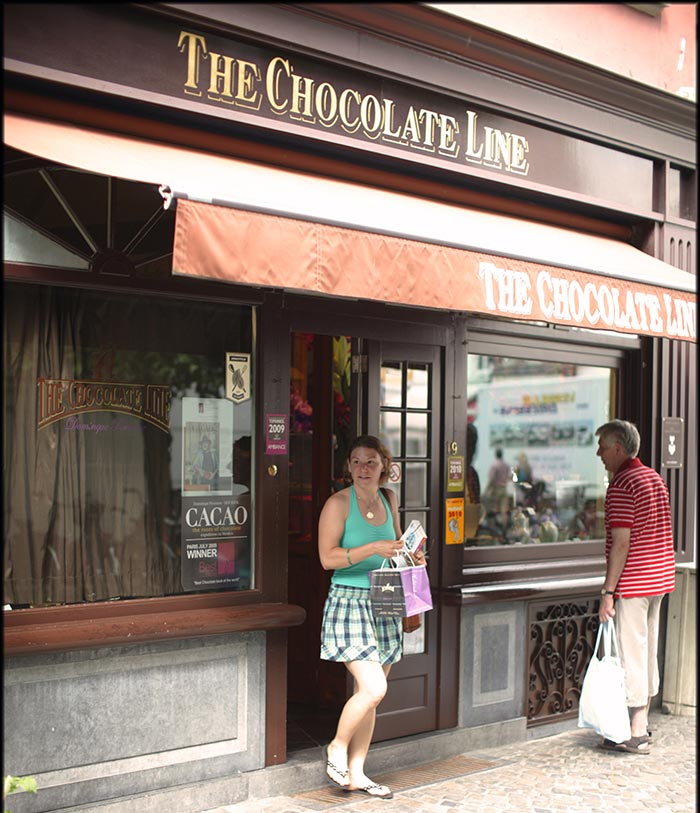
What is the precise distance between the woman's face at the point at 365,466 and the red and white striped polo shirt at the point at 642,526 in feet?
6.35

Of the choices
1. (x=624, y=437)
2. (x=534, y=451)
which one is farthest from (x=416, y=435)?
(x=534, y=451)

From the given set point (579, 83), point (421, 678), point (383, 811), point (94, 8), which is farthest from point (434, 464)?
point (94, 8)

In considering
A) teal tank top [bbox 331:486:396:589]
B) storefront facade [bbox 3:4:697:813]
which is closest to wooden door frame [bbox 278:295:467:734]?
storefront facade [bbox 3:4:697:813]

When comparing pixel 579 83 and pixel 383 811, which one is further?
pixel 579 83

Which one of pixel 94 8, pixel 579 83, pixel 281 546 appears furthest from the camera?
pixel 579 83

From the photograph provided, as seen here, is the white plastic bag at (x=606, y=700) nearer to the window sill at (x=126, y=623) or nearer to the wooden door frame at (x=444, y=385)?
the wooden door frame at (x=444, y=385)

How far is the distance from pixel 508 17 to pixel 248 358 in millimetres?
3019

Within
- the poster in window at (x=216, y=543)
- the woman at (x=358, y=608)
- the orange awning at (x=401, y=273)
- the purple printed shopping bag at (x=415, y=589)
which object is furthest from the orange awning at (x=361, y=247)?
the poster in window at (x=216, y=543)

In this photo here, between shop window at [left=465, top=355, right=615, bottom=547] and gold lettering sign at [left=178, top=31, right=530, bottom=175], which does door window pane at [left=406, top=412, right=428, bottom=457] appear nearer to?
shop window at [left=465, top=355, right=615, bottom=547]

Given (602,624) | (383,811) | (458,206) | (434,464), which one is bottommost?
(383,811)

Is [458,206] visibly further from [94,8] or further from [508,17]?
[94,8]

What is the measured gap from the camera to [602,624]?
637cm

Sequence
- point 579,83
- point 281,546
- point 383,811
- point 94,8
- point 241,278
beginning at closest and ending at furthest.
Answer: point 241,278
point 94,8
point 383,811
point 281,546
point 579,83

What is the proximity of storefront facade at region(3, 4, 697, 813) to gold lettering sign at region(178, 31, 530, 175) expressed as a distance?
0.05 ft
